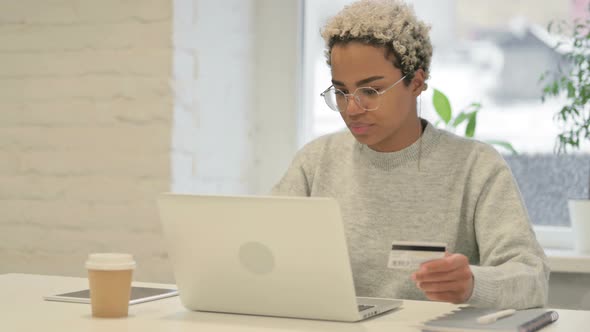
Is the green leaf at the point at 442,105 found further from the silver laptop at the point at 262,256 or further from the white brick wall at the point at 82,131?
the silver laptop at the point at 262,256

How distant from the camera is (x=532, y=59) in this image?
95.0 inches

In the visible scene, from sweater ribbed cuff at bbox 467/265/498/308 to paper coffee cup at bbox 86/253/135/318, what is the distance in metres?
0.51

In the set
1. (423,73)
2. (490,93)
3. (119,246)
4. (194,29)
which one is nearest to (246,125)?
(194,29)

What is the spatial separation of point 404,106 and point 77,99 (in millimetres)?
986

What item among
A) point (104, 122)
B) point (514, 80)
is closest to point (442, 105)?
point (514, 80)

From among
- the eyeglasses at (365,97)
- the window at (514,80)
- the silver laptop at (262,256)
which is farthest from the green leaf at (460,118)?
the silver laptop at (262,256)

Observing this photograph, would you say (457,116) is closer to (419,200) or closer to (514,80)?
(514,80)

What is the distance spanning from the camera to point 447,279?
1211 millimetres

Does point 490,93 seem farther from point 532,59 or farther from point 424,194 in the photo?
point 424,194

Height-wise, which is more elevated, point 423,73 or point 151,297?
point 423,73

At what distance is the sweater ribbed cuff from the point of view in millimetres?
1301

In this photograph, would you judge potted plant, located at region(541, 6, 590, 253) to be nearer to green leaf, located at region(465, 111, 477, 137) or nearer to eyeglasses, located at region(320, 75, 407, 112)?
green leaf, located at region(465, 111, 477, 137)

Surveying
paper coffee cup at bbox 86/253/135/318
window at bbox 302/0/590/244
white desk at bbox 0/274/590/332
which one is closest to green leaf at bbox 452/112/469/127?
window at bbox 302/0/590/244

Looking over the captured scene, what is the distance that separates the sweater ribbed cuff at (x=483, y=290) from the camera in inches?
51.2
